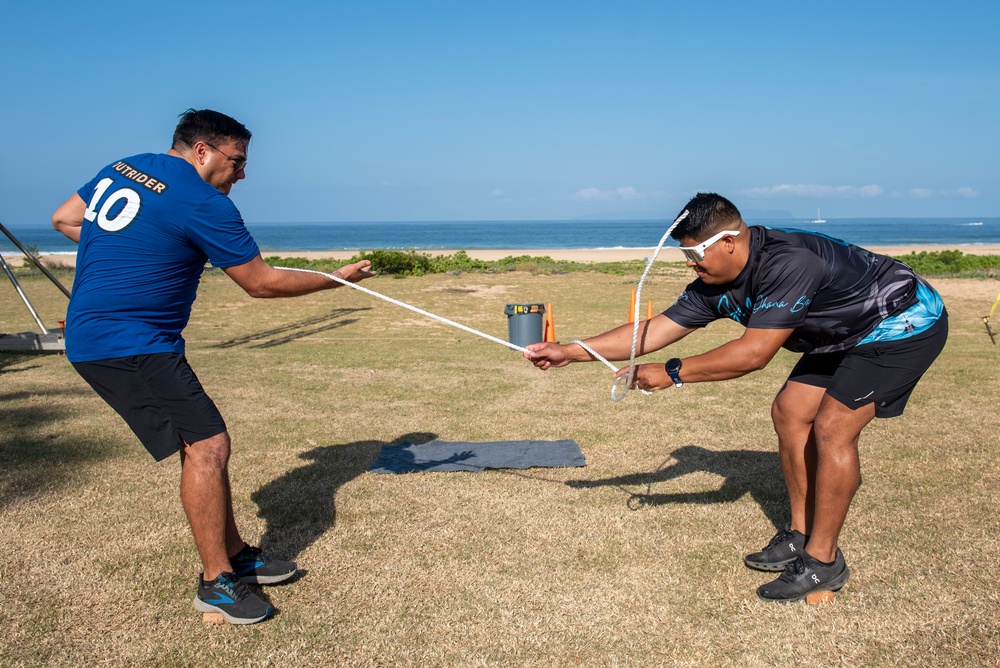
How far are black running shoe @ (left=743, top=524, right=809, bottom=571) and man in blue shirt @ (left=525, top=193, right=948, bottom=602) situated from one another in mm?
121

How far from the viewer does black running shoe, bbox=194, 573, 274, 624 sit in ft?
11.3

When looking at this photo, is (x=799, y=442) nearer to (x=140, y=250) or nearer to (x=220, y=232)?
(x=220, y=232)

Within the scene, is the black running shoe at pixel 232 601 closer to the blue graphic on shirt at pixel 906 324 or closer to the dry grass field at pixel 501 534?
the dry grass field at pixel 501 534

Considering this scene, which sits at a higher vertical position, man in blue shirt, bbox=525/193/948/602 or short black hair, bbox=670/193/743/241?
short black hair, bbox=670/193/743/241

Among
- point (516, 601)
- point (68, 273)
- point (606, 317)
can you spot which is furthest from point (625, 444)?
point (68, 273)

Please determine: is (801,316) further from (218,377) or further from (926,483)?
(218,377)

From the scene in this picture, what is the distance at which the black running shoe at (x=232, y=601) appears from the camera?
3455mm

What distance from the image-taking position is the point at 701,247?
3590 mm

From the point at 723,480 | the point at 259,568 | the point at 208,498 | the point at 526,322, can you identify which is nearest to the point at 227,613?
the point at 259,568

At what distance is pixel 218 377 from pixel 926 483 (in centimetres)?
742

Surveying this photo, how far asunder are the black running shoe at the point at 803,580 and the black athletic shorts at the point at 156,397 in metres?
2.75

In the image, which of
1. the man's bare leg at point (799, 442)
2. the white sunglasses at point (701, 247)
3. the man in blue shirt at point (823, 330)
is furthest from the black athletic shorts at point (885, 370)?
the white sunglasses at point (701, 247)

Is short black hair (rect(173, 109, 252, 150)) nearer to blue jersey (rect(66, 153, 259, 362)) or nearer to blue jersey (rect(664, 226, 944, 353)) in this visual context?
blue jersey (rect(66, 153, 259, 362))

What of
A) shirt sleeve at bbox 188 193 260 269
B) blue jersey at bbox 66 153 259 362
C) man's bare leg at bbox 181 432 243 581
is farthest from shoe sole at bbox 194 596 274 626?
shirt sleeve at bbox 188 193 260 269
